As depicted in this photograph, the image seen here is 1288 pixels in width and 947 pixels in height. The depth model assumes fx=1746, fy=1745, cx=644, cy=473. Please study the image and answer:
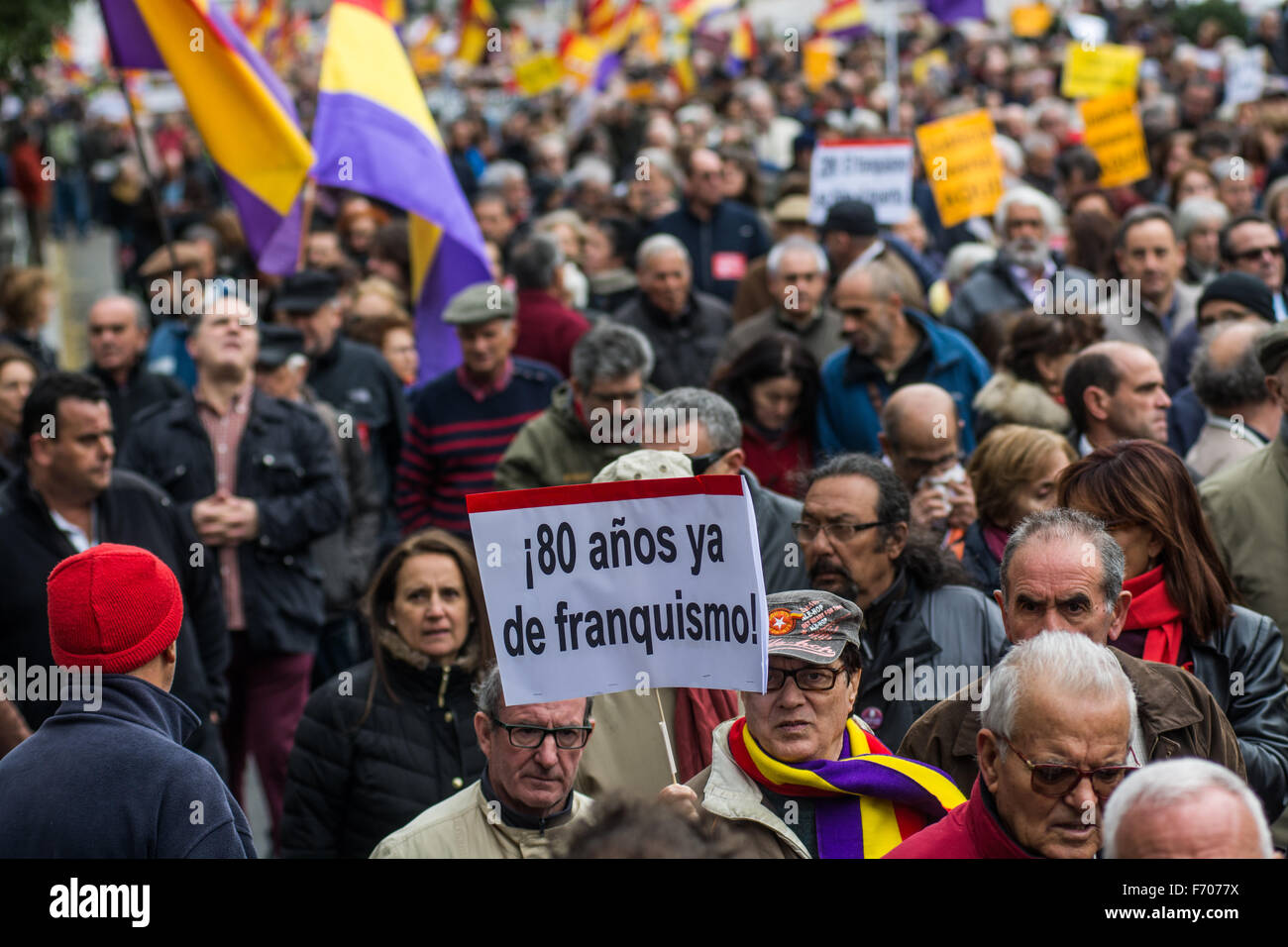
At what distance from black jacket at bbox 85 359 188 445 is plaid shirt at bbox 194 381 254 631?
1524mm

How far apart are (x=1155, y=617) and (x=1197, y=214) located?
597 centimetres

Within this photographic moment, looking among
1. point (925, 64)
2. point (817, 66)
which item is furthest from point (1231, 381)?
point (925, 64)

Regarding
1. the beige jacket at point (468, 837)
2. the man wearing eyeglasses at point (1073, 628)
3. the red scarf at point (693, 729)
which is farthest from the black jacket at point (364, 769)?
the man wearing eyeglasses at point (1073, 628)

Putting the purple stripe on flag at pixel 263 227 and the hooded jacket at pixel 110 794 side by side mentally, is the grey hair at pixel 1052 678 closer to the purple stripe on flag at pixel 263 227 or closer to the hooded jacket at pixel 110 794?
the hooded jacket at pixel 110 794

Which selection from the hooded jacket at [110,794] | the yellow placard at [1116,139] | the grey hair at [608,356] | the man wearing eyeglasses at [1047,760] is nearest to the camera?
the man wearing eyeglasses at [1047,760]

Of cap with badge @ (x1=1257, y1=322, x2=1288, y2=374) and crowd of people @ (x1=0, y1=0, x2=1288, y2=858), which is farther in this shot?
cap with badge @ (x1=1257, y1=322, x2=1288, y2=374)

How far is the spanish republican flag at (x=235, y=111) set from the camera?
8.20 meters

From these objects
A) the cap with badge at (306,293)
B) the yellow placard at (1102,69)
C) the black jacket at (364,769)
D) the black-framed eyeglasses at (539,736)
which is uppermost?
the yellow placard at (1102,69)

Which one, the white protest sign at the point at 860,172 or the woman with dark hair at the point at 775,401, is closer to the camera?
the woman with dark hair at the point at 775,401

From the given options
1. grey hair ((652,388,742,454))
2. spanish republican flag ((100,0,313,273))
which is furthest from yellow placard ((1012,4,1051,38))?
grey hair ((652,388,742,454))

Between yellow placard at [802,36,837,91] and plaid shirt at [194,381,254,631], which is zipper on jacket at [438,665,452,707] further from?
yellow placard at [802,36,837,91]

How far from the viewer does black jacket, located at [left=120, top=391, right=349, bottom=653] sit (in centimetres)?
700
